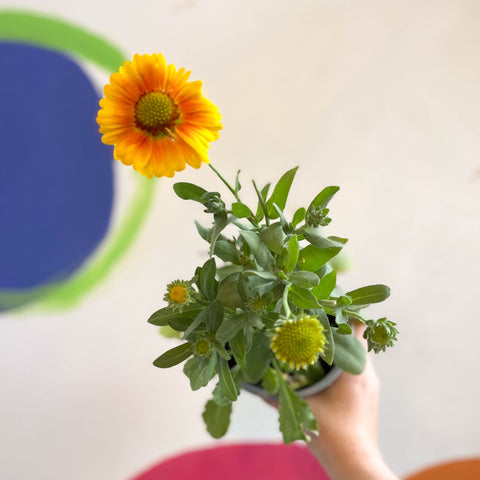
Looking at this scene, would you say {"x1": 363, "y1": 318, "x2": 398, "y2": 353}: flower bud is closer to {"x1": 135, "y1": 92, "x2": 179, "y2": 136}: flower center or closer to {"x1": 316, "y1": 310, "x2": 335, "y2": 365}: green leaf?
{"x1": 316, "y1": 310, "x2": 335, "y2": 365}: green leaf

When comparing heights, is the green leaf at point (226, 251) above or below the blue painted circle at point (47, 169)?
below

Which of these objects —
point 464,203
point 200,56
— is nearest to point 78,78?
point 200,56

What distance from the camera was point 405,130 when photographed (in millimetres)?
855

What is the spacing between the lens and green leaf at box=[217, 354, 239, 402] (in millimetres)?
471

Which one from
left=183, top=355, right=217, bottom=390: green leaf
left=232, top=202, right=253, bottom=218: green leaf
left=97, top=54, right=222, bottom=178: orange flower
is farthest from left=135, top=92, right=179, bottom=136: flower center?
left=183, top=355, right=217, bottom=390: green leaf

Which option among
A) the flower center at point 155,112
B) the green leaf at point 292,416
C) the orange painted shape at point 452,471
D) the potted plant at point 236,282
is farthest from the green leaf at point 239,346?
the orange painted shape at point 452,471

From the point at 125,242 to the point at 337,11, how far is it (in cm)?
54

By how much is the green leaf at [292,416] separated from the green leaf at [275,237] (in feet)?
0.65

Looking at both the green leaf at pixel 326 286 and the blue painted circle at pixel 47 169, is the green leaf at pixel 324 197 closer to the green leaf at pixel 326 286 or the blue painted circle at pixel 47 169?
the green leaf at pixel 326 286

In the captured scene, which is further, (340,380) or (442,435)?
(442,435)

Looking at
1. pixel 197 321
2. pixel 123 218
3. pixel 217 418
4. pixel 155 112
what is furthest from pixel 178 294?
pixel 123 218

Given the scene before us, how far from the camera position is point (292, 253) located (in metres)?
0.45

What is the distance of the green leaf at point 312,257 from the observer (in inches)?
19.4

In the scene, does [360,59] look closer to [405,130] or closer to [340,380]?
[405,130]
